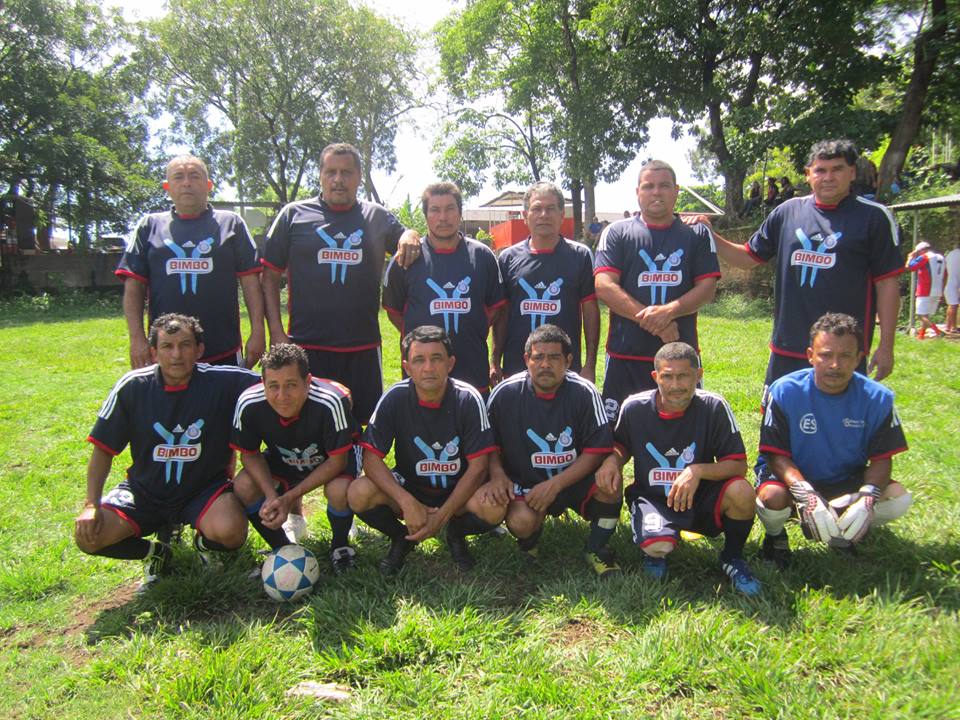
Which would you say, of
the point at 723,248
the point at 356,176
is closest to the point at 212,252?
the point at 356,176

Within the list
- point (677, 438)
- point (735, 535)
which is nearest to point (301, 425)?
point (677, 438)

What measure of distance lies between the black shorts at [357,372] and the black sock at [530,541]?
1392mm

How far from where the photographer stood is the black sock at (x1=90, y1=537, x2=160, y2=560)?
12.0 ft

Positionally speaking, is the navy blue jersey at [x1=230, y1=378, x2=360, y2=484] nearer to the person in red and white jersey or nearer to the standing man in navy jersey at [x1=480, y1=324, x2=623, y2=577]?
the standing man in navy jersey at [x1=480, y1=324, x2=623, y2=577]

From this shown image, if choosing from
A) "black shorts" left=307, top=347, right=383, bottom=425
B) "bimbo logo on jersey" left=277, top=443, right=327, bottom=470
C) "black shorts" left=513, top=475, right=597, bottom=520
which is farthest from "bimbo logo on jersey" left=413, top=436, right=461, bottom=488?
"black shorts" left=307, top=347, right=383, bottom=425

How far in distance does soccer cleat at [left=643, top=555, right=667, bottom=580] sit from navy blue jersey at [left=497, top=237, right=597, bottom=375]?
1357 millimetres

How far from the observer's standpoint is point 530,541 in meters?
3.86

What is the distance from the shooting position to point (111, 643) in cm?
318

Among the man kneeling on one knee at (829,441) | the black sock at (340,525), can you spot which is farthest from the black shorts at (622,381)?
the black sock at (340,525)

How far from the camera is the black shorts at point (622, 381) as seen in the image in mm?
4336

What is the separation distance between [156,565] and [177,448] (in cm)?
66

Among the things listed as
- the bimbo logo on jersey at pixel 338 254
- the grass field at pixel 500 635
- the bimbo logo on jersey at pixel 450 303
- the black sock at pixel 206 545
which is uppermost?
the bimbo logo on jersey at pixel 338 254

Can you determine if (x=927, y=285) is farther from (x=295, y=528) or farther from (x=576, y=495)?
(x=295, y=528)

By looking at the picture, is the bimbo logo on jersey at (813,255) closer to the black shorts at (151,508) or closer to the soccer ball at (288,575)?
the soccer ball at (288,575)
